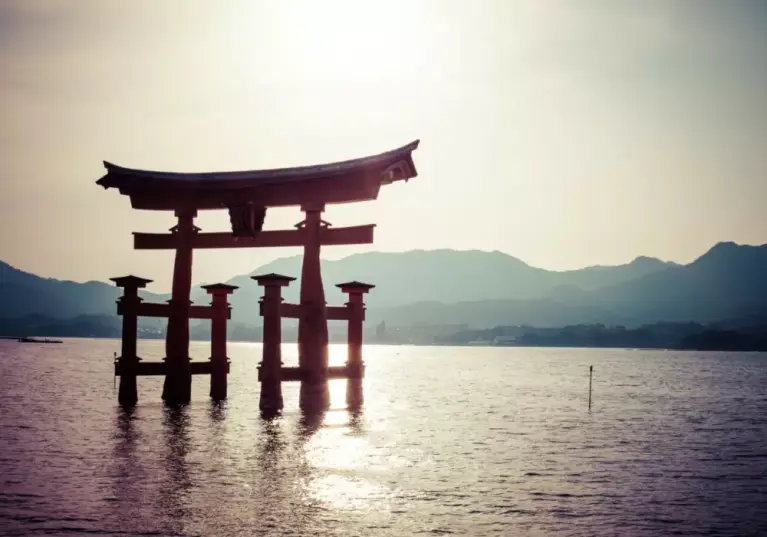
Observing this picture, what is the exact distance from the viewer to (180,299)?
27.7 meters

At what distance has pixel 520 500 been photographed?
1589cm

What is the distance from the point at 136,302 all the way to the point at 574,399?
35645 millimetres

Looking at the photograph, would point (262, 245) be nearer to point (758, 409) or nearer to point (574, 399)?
point (574, 399)

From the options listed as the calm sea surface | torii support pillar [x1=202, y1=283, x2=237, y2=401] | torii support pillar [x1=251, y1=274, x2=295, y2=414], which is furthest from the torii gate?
the calm sea surface

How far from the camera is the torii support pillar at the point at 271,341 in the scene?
25000 mm

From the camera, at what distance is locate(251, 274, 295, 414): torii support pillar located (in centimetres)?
2500

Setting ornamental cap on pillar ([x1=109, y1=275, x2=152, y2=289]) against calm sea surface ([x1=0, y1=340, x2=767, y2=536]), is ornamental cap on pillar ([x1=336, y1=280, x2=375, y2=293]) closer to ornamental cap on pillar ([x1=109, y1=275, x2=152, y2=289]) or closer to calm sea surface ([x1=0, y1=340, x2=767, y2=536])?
calm sea surface ([x1=0, y1=340, x2=767, y2=536])

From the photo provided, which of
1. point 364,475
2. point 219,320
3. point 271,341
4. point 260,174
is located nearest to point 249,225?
point 260,174

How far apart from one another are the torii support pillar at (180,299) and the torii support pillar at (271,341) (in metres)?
3.48

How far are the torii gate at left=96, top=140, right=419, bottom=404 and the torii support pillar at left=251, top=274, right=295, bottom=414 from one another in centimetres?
45

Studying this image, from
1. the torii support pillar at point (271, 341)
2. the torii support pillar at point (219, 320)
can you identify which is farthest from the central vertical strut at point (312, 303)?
the torii support pillar at point (219, 320)

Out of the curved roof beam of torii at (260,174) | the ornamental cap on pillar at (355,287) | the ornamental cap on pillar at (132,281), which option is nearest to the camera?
the curved roof beam of torii at (260,174)

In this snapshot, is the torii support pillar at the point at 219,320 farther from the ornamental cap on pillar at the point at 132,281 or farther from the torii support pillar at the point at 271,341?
the torii support pillar at the point at 271,341

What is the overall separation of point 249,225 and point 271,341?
13.7 ft
